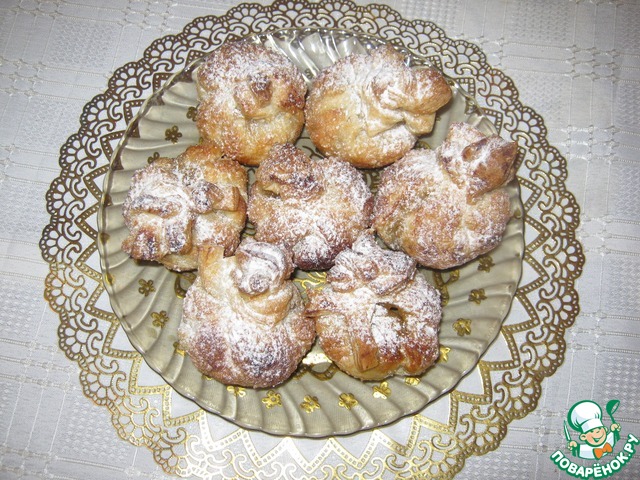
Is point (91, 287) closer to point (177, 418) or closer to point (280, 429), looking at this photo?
point (177, 418)

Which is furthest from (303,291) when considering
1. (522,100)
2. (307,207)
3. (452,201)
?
(522,100)

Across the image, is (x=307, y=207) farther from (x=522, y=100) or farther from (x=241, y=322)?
(x=522, y=100)

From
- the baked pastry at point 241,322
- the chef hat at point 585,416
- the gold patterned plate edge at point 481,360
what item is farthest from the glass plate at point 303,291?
the chef hat at point 585,416

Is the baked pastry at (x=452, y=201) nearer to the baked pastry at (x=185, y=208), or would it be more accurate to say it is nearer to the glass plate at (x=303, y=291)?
the glass plate at (x=303, y=291)

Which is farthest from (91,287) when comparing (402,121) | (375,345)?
(402,121)

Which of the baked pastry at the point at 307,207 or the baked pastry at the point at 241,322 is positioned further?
the baked pastry at the point at 307,207

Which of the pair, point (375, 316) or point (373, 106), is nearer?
point (375, 316)
